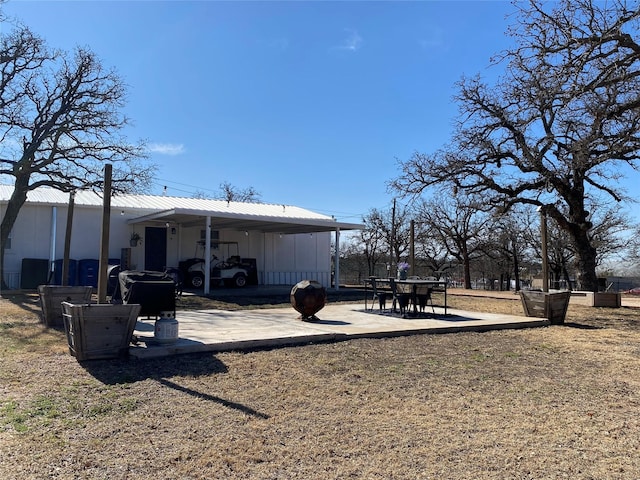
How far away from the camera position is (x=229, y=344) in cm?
646

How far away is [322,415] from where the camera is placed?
400cm

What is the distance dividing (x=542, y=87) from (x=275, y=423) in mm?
8834

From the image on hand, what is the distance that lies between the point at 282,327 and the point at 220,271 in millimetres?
11324

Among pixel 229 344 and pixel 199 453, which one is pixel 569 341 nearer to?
pixel 229 344

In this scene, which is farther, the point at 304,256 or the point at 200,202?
the point at 304,256

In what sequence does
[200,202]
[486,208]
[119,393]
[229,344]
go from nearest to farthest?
[119,393] < [229,344] < [486,208] < [200,202]

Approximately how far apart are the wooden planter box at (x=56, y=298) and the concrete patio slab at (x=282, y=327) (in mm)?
1155

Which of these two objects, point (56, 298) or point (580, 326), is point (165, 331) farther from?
point (580, 326)

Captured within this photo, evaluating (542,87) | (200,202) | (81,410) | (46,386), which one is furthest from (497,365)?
(200,202)

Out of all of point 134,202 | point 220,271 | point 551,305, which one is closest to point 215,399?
point 551,305

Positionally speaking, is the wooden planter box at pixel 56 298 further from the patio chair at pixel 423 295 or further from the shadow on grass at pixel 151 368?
the patio chair at pixel 423 295

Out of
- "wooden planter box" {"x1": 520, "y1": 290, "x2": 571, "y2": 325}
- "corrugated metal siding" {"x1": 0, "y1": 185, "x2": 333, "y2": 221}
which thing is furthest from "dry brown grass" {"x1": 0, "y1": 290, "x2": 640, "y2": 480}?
"corrugated metal siding" {"x1": 0, "y1": 185, "x2": 333, "y2": 221}

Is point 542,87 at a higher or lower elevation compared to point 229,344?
higher

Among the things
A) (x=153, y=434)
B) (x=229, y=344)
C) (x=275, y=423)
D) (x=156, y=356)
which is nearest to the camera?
(x=153, y=434)
